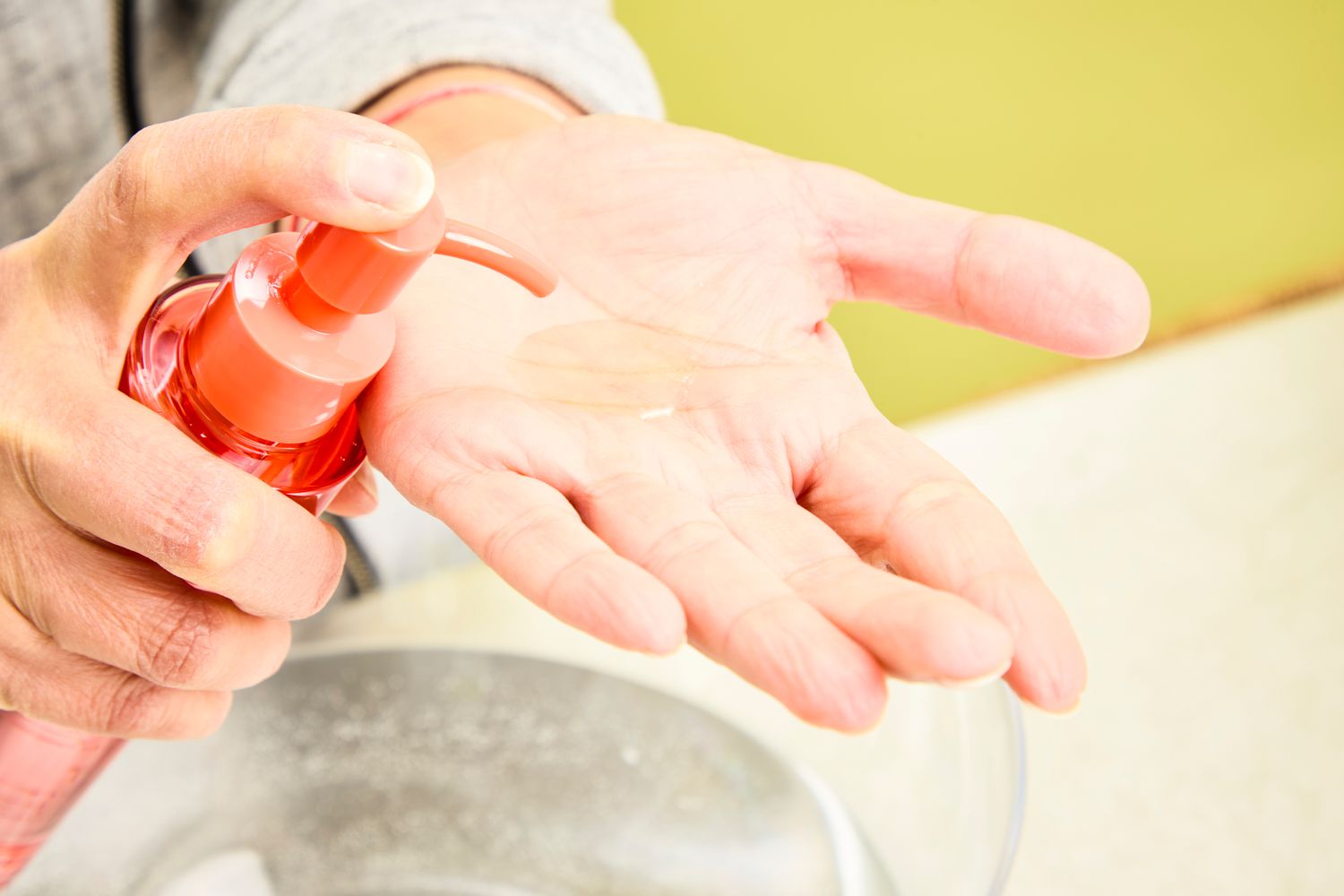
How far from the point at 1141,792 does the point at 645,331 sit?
0.34 m

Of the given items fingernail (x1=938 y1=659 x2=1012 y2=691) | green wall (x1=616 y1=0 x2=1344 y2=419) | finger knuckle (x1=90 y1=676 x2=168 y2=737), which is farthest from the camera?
green wall (x1=616 y1=0 x2=1344 y2=419)

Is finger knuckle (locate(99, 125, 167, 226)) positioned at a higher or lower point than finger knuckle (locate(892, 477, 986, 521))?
higher

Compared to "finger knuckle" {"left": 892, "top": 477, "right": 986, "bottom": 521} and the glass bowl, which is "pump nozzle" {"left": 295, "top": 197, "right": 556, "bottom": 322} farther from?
the glass bowl

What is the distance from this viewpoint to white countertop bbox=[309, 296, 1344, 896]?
0.50m

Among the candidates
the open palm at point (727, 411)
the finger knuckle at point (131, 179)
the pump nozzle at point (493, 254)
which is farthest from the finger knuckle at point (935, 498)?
the finger knuckle at point (131, 179)

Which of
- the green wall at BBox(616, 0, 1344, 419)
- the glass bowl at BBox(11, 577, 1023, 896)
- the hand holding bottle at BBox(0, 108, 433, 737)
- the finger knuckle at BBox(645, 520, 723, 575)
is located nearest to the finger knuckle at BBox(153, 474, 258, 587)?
the hand holding bottle at BBox(0, 108, 433, 737)

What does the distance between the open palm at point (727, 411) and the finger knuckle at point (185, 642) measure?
0.25ft

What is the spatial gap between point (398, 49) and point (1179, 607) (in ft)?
1.68

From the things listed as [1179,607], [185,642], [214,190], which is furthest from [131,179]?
[1179,607]

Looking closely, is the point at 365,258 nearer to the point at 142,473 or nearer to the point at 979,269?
the point at 142,473

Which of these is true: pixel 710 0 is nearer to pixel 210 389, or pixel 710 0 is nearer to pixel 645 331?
pixel 645 331

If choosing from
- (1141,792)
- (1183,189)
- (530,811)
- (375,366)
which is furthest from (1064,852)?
(1183,189)

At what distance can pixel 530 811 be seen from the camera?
50 centimetres

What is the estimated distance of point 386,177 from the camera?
26cm
